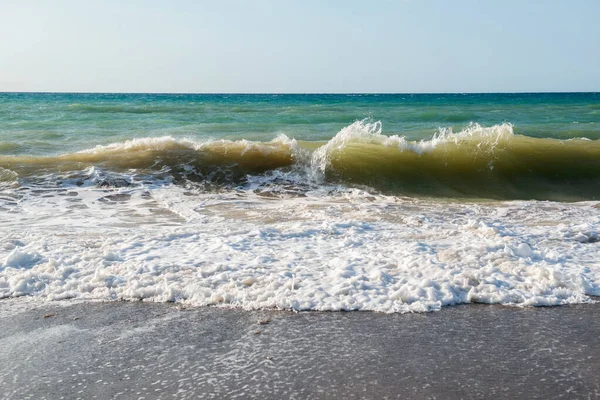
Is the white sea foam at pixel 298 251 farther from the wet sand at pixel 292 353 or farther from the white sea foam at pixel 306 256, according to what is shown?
the wet sand at pixel 292 353

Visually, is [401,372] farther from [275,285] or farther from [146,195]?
[146,195]

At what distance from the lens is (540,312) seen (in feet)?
15.8

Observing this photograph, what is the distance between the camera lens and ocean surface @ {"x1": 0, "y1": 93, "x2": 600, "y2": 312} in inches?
208

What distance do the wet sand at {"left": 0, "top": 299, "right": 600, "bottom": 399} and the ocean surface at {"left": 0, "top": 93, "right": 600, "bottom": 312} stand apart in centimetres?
33

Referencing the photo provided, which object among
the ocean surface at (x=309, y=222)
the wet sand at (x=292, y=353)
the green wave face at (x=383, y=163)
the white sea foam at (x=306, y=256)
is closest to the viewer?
the wet sand at (x=292, y=353)

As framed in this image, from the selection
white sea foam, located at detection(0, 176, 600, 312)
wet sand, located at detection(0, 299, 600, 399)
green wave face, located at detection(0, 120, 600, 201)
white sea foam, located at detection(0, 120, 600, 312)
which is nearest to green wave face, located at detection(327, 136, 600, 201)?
green wave face, located at detection(0, 120, 600, 201)

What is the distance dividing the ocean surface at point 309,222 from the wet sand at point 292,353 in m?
0.33

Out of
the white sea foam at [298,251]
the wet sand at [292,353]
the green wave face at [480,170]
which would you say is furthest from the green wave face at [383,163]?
the wet sand at [292,353]

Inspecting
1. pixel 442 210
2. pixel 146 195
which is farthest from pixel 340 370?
pixel 146 195

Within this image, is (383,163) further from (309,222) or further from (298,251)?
(298,251)

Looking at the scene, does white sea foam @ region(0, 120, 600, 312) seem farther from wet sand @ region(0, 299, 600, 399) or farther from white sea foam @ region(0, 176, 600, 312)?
wet sand @ region(0, 299, 600, 399)

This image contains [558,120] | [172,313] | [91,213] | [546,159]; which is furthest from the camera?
[558,120]

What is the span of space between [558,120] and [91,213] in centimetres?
2836

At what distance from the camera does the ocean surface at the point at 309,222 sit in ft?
17.3
